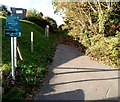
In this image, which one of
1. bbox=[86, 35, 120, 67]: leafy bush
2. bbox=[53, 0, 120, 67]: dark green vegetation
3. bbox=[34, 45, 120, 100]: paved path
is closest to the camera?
bbox=[34, 45, 120, 100]: paved path

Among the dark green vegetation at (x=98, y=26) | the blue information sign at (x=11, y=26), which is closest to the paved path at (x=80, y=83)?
the dark green vegetation at (x=98, y=26)

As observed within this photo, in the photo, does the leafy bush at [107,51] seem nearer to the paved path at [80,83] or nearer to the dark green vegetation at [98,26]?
the dark green vegetation at [98,26]

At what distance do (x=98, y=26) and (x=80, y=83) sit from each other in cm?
622

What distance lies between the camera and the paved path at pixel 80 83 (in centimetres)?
434

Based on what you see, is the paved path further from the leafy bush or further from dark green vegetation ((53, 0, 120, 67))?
dark green vegetation ((53, 0, 120, 67))

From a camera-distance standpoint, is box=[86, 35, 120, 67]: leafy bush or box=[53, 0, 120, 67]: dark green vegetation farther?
box=[53, 0, 120, 67]: dark green vegetation

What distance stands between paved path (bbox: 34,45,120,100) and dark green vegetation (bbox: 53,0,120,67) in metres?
1.23

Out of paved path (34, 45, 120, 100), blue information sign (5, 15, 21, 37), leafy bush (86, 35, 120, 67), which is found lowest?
Answer: paved path (34, 45, 120, 100)

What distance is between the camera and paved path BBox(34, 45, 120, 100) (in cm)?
434

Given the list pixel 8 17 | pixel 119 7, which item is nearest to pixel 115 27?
pixel 119 7

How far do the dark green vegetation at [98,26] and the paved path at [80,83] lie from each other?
123 cm

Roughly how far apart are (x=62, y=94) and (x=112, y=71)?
327 centimetres

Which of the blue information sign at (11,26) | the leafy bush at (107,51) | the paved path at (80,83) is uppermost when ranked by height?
the blue information sign at (11,26)

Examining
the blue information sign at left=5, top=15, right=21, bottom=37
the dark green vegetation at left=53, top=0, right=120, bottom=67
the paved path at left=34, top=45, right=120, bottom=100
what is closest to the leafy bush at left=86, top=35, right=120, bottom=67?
the dark green vegetation at left=53, top=0, right=120, bottom=67
